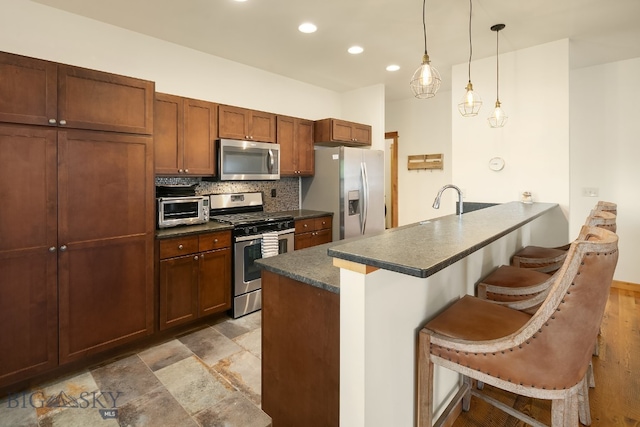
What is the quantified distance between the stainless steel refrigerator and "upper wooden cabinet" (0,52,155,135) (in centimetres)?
220

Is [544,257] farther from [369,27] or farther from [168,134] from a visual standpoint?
[168,134]

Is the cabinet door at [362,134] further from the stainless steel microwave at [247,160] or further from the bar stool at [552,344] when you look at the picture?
the bar stool at [552,344]

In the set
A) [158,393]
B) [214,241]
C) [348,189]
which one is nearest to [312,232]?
[348,189]

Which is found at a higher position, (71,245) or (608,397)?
(71,245)

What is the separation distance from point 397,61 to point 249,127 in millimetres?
1863

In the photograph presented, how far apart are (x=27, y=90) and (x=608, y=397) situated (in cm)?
407

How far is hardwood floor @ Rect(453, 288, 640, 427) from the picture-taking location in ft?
6.10

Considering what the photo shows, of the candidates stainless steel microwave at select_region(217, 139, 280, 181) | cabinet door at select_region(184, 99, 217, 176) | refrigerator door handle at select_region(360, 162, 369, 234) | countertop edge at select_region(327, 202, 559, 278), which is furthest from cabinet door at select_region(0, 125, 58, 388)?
refrigerator door handle at select_region(360, 162, 369, 234)

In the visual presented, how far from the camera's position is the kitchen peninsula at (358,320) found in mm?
1183

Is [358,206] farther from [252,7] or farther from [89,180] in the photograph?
[89,180]

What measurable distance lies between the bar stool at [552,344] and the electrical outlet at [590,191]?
12.2 feet

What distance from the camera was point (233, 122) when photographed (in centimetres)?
360

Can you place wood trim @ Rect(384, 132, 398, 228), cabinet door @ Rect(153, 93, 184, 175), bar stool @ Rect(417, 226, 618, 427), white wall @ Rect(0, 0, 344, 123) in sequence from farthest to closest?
wood trim @ Rect(384, 132, 398, 228) < cabinet door @ Rect(153, 93, 184, 175) < white wall @ Rect(0, 0, 344, 123) < bar stool @ Rect(417, 226, 618, 427)

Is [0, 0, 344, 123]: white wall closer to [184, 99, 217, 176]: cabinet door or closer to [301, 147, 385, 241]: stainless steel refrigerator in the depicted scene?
[184, 99, 217, 176]: cabinet door
